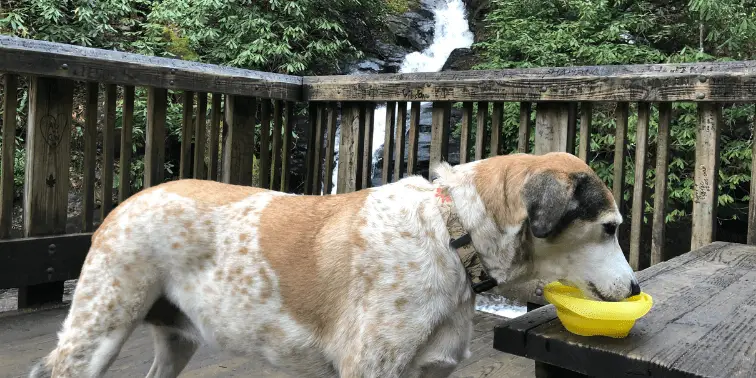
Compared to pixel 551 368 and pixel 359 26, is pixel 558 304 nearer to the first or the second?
pixel 551 368

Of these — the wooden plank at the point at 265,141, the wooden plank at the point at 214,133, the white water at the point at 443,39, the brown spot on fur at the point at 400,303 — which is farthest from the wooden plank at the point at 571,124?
the white water at the point at 443,39

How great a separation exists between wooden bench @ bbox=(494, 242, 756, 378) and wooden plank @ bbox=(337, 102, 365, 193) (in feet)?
8.63

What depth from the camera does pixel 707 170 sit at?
3023 mm

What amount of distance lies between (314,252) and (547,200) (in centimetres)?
81

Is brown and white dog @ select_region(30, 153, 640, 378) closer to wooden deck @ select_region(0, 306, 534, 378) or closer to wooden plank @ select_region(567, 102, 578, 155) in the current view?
wooden deck @ select_region(0, 306, 534, 378)

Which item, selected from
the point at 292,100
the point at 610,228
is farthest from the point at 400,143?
the point at 610,228

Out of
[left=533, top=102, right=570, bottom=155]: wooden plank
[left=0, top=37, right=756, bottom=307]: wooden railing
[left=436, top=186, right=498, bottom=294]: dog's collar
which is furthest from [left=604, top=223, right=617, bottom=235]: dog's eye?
[left=533, top=102, right=570, bottom=155]: wooden plank

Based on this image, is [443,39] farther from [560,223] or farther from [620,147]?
[560,223]

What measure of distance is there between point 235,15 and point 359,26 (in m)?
3.66

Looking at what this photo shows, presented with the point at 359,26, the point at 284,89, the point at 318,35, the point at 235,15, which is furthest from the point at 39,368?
the point at 359,26

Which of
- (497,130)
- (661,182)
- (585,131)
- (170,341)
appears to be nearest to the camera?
(170,341)

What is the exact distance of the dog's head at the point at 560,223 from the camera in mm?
1687

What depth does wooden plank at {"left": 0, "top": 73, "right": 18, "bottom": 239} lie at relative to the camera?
133 inches

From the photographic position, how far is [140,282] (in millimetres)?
2168
